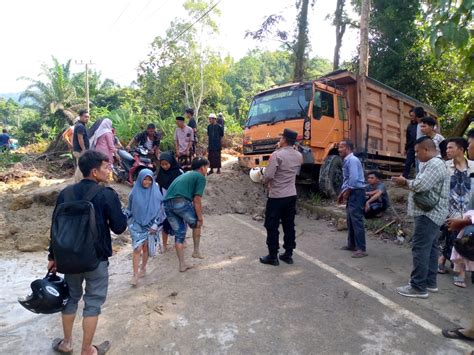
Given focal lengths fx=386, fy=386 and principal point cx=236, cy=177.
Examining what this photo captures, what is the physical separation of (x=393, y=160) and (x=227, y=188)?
524 cm

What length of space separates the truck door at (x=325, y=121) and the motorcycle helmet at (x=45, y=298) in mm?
6134

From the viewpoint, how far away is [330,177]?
823 centimetres

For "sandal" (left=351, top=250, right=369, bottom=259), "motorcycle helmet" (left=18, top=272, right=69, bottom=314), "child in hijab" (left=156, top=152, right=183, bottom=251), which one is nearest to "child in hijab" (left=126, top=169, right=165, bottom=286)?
"child in hijab" (left=156, top=152, right=183, bottom=251)

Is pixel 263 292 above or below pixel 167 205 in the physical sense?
below

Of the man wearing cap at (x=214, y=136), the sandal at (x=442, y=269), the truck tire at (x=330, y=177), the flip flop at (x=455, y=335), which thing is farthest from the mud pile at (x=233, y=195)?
the flip flop at (x=455, y=335)

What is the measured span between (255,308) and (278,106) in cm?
560

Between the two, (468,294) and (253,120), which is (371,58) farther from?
(468,294)

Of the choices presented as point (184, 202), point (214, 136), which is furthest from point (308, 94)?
point (184, 202)

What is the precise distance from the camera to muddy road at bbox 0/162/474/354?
10.2 feet

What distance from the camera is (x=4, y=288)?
4.55 metres

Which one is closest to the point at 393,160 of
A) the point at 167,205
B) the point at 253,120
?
the point at 253,120

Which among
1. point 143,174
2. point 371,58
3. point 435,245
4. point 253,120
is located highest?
point 371,58

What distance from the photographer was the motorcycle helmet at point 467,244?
3.44 metres

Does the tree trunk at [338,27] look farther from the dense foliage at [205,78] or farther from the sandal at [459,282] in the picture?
the sandal at [459,282]
